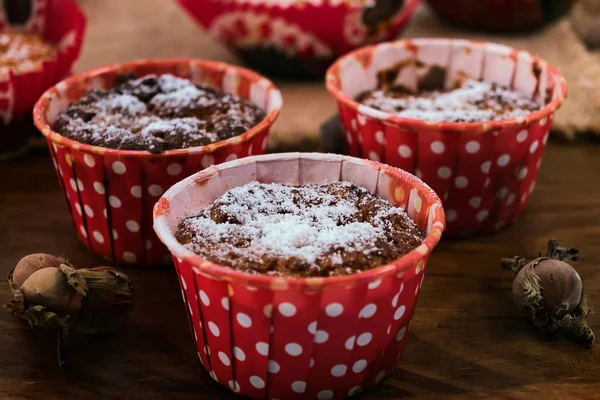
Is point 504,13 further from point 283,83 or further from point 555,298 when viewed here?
point 555,298

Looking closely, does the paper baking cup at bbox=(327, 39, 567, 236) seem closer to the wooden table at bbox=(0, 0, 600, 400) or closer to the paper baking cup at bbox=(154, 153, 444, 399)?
the wooden table at bbox=(0, 0, 600, 400)

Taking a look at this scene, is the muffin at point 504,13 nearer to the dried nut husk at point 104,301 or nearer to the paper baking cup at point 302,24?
the paper baking cup at point 302,24

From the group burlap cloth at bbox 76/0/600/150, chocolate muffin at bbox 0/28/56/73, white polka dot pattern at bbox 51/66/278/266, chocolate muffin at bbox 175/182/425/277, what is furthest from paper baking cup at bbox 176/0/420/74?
chocolate muffin at bbox 175/182/425/277

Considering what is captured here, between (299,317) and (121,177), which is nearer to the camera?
(299,317)

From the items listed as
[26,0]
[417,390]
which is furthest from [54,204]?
[417,390]

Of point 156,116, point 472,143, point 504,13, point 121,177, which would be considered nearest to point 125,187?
point 121,177

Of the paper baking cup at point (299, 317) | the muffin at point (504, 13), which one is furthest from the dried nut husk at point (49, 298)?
the muffin at point (504, 13)
